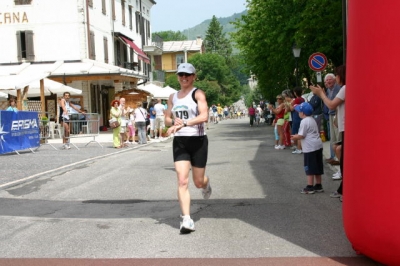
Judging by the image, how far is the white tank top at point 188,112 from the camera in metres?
6.54

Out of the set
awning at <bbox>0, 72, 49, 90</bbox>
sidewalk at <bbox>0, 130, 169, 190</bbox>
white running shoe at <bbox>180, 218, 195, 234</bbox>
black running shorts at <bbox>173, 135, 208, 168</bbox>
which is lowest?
sidewalk at <bbox>0, 130, 169, 190</bbox>

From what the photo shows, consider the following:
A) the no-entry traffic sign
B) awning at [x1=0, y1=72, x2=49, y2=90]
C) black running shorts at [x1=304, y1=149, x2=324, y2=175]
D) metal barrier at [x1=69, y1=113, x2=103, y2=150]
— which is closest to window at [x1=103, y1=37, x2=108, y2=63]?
awning at [x1=0, y1=72, x2=49, y2=90]

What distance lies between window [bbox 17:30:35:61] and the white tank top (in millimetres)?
31609

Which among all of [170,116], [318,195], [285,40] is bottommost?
[318,195]

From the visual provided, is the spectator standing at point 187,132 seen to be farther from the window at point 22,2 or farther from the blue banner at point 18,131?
the window at point 22,2

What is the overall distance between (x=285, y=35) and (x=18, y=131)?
14490 mm

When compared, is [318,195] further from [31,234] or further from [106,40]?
[106,40]

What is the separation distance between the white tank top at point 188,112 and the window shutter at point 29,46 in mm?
31592

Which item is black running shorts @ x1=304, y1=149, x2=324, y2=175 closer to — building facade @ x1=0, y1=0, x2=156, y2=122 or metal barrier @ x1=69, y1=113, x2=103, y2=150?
metal barrier @ x1=69, y1=113, x2=103, y2=150

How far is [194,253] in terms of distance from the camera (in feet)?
17.9

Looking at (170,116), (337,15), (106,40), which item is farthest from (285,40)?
(170,116)

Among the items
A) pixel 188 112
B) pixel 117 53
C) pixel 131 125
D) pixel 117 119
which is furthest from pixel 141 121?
pixel 117 53

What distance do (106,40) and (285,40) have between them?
667 inches

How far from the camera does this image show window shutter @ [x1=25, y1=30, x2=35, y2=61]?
1425 inches
